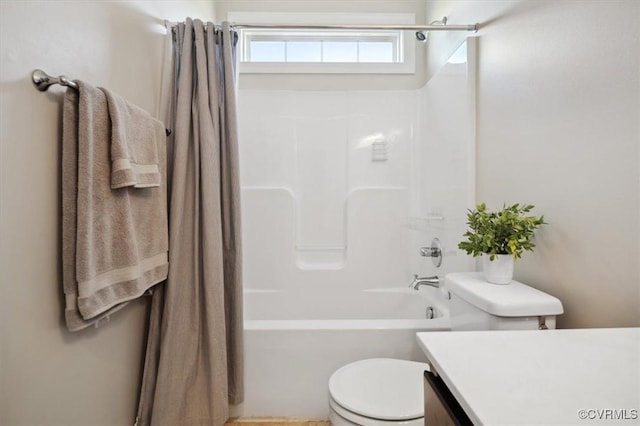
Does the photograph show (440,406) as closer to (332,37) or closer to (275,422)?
(275,422)

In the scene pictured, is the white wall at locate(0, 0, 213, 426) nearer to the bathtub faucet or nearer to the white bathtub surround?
the white bathtub surround

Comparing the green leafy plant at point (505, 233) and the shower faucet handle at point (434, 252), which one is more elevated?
the green leafy plant at point (505, 233)

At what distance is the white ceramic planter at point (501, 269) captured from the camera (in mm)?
1039

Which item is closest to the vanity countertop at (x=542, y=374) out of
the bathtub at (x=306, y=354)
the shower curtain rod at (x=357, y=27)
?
the bathtub at (x=306, y=354)

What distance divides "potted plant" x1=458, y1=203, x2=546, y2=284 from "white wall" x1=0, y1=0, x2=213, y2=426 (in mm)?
1276

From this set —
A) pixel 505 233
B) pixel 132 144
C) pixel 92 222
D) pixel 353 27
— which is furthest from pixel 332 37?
pixel 92 222

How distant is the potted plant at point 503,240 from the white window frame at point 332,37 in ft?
5.79

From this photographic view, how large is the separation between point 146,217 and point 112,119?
373mm

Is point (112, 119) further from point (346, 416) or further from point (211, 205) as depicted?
point (346, 416)

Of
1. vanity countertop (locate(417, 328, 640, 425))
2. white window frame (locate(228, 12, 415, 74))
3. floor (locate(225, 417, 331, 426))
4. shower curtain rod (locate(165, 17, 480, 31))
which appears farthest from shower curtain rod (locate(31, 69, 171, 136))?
white window frame (locate(228, 12, 415, 74))

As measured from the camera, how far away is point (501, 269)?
1.05 metres

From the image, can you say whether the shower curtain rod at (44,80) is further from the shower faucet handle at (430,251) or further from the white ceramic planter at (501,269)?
the shower faucet handle at (430,251)

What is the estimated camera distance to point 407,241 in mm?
2396

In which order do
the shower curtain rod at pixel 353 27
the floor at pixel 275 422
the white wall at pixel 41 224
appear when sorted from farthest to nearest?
the shower curtain rod at pixel 353 27 → the floor at pixel 275 422 → the white wall at pixel 41 224
